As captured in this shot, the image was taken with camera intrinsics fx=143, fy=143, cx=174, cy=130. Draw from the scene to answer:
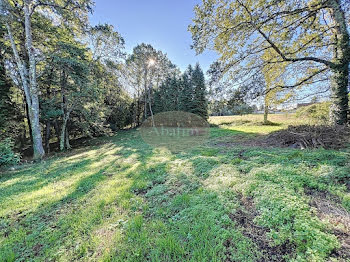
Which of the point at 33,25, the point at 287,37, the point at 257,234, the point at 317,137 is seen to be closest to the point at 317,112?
the point at 317,137

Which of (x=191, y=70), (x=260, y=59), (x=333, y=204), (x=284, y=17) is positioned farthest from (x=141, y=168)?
(x=191, y=70)

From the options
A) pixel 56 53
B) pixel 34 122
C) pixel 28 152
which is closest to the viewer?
pixel 34 122

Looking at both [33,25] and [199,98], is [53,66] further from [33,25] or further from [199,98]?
[199,98]

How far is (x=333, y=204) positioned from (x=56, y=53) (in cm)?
1170

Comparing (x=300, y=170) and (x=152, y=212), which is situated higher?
(x=300, y=170)

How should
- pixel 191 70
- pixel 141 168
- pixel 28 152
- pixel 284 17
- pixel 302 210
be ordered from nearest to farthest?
pixel 302 210, pixel 141 168, pixel 284 17, pixel 28 152, pixel 191 70

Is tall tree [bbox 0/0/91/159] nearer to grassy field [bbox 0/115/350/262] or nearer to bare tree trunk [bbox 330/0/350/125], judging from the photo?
grassy field [bbox 0/115/350/262]

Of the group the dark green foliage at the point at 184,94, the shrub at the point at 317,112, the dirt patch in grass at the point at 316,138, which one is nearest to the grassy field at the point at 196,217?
the dirt patch in grass at the point at 316,138

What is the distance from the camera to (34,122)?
7.34 m

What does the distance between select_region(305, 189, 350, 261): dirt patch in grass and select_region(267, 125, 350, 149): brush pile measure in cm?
295

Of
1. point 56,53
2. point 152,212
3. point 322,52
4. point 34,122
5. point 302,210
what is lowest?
point 152,212

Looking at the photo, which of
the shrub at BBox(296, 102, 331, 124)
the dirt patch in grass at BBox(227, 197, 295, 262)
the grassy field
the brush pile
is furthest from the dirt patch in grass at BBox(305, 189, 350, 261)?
the shrub at BBox(296, 102, 331, 124)

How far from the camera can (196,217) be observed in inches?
75.9

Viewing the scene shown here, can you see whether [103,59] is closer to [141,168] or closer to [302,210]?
[141,168]
